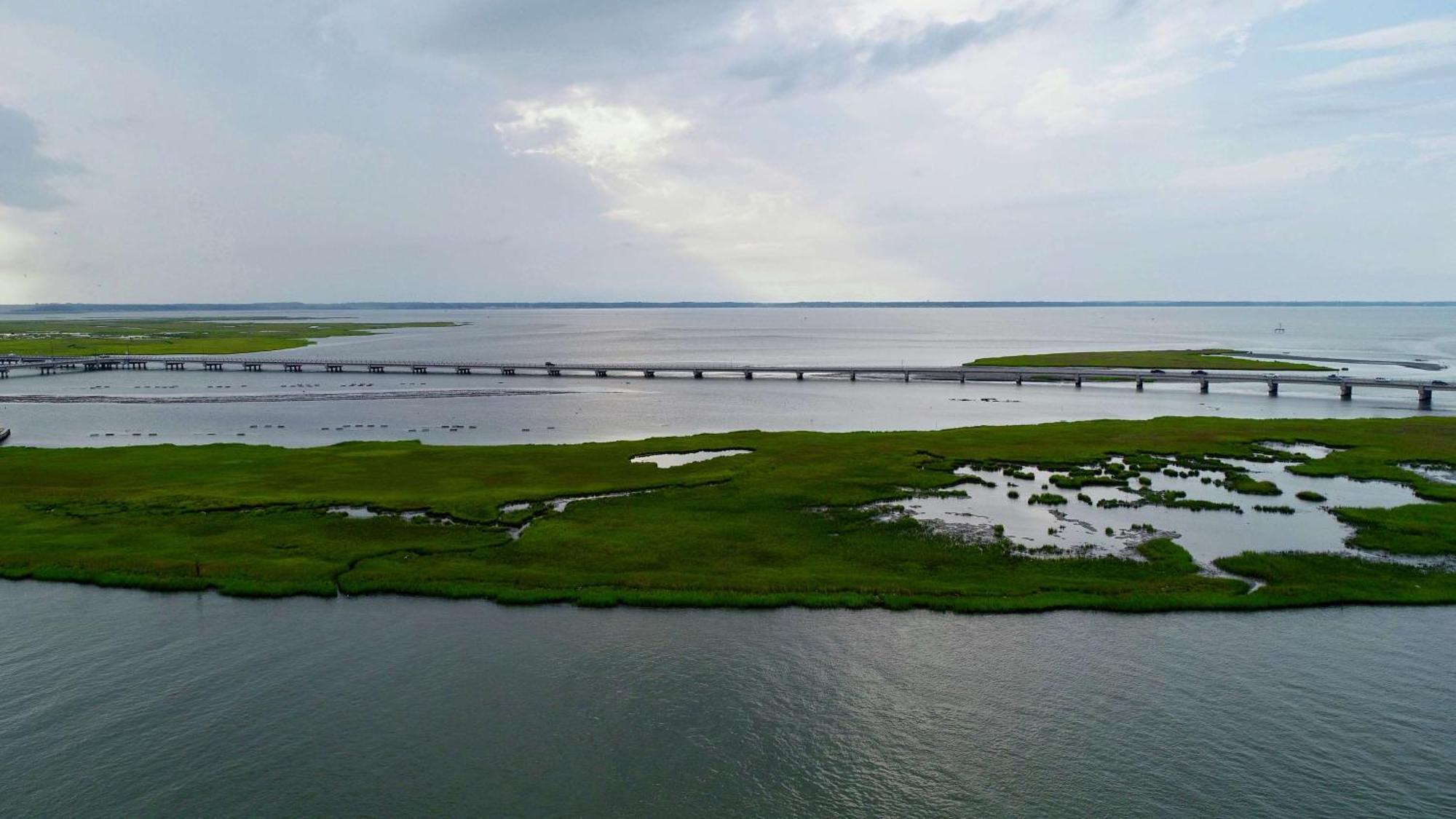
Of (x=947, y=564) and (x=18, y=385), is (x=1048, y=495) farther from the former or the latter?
(x=18, y=385)

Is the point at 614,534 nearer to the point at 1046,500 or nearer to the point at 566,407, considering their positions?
the point at 1046,500

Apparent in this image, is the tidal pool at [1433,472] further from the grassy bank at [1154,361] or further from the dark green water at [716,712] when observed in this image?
the grassy bank at [1154,361]

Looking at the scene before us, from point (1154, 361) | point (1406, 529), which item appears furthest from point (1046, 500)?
point (1154, 361)

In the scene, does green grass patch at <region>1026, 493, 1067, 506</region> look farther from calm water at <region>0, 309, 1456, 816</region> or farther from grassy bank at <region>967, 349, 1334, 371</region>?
grassy bank at <region>967, 349, 1334, 371</region>

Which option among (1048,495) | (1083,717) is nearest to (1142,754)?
(1083,717)

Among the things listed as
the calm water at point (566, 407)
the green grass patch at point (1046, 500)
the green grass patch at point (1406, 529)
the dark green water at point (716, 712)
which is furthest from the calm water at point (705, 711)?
the calm water at point (566, 407)

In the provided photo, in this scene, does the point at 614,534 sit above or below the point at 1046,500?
below
